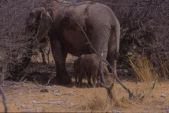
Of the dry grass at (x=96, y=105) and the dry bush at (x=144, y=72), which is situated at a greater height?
the dry grass at (x=96, y=105)

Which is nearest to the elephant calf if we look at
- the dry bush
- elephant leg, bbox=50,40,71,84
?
elephant leg, bbox=50,40,71,84

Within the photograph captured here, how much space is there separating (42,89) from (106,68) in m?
1.56

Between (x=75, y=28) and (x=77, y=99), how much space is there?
8.53 ft

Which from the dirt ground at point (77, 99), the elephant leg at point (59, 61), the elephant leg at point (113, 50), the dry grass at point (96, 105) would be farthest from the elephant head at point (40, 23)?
the dry grass at point (96, 105)

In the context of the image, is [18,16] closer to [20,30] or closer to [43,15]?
[20,30]

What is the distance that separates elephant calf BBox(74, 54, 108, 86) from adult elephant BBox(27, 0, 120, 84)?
348 mm

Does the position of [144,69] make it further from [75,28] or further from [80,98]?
[80,98]

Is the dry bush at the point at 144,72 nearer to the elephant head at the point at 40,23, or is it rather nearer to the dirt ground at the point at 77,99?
the dirt ground at the point at 77,99

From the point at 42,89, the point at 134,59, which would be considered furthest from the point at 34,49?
the point at 134,59

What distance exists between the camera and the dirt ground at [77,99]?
10.3 meters

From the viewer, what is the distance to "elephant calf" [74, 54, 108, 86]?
502 inches

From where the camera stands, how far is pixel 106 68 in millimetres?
13180

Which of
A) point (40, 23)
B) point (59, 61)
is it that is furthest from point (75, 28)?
point (59, 61)

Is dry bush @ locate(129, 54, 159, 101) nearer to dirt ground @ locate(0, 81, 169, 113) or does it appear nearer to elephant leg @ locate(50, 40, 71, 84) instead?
dirt ground @ locate(0, 81, 169, 113)
